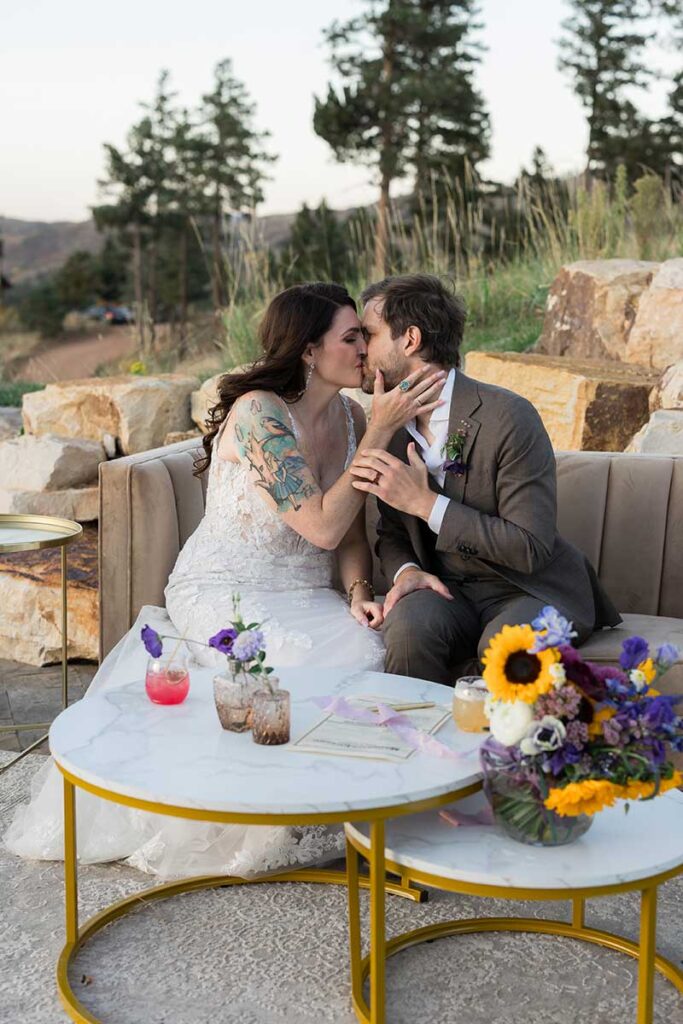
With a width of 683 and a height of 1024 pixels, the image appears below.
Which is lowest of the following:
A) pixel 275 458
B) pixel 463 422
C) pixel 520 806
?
pixel 520 806

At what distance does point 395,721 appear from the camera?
7.15ft

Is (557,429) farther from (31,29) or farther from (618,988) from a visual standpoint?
(31,29)

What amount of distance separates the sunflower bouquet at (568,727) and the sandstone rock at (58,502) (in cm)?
338

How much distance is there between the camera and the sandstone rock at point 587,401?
14.9ft

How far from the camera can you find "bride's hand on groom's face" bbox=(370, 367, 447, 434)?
9.62ft

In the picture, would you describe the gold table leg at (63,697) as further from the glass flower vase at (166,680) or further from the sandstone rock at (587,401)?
the sandstone rock at (587,401)

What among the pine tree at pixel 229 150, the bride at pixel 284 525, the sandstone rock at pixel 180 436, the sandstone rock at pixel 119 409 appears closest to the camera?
the bride at pixel 284 525

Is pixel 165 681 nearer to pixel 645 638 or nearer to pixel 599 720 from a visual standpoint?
pixel 599 720

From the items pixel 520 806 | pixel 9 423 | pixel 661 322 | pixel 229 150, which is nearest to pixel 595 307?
pixel 661 322

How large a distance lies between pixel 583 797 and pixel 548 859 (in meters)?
0.15

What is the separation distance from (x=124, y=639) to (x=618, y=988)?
5.15 feet

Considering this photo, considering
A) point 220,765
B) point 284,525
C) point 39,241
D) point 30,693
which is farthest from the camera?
point 39,241

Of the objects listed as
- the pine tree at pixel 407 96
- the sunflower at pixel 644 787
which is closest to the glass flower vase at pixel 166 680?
the sunflower at pixel 644 787

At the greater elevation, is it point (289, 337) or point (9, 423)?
point (289, 337)
